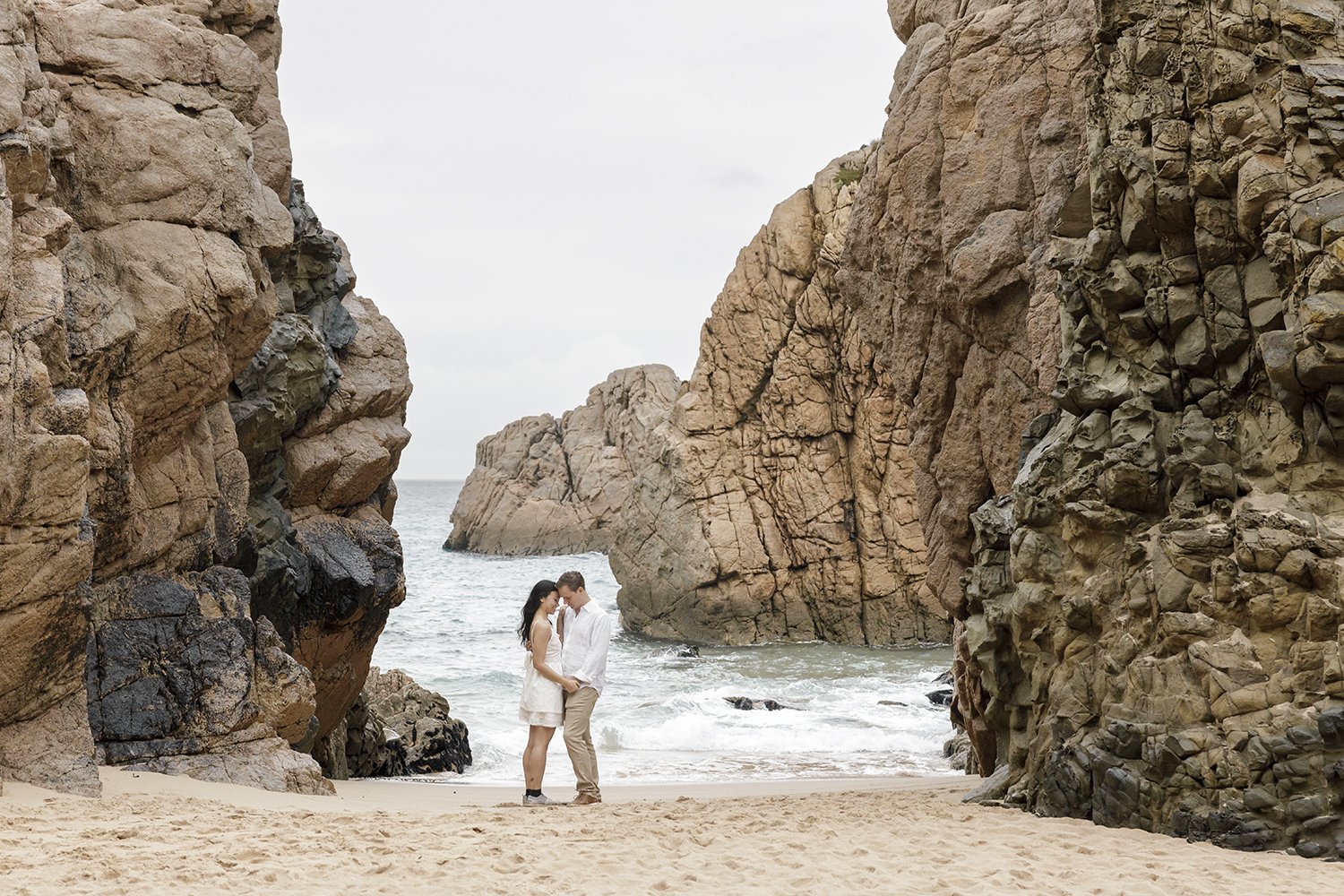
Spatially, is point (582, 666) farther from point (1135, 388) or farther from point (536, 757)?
point (1135, 388)

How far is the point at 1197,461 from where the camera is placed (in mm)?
10000

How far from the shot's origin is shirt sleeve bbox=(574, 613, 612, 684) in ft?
36.3

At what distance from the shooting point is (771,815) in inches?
397

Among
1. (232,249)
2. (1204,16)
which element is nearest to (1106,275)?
(1204,16)

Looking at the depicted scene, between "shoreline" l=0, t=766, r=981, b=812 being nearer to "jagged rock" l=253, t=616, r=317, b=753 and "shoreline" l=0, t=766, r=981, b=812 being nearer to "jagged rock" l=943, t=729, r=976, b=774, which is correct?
"jagged rock" l=253, t=616, r=317, b=753

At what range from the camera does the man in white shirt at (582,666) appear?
11039 mm

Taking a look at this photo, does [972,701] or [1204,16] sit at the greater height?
[1204,16]

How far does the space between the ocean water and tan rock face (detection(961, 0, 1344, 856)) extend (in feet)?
26.3

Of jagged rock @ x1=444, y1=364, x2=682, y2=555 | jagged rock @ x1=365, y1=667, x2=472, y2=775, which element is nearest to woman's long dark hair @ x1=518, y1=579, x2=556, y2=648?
jagged rock @ x1=365, y1=667, x2=472, y2=775

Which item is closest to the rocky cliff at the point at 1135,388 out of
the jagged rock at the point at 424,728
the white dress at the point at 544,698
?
the white dress at the point at 544,698

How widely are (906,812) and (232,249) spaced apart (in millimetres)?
9449

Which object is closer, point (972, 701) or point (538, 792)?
point (538, 792)

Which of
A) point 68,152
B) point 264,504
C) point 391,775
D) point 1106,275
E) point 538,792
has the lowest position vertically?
point 391,775

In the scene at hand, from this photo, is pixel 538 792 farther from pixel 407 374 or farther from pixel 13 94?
pixel 407 374
